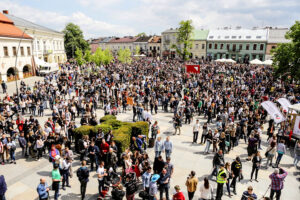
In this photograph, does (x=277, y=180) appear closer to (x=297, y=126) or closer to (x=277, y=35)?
(x=297, y=126)

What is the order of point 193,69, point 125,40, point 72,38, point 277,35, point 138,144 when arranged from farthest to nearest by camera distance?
point 125,40, point 72,38, point 277,35, point 193,69, point 138,144

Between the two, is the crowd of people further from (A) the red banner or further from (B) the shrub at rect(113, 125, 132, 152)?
(A) the red banner

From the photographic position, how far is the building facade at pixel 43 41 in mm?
38562

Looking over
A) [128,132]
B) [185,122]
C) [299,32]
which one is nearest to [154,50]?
[299,32]

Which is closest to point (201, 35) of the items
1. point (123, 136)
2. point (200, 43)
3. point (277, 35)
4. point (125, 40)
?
point (200, 43)

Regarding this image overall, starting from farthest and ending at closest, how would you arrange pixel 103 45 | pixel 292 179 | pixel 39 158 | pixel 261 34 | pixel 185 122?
1. pixel 103 45
2. pixel 261 34
3. pixel 185 122
4. pixel 39 158
5. pixel 292 179

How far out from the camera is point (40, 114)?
16.7 meters

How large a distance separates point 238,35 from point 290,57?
44507mm

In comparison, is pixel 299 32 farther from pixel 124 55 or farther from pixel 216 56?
pixel 216 56

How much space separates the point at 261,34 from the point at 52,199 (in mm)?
66593

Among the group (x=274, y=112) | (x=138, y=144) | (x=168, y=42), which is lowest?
(x=138, y=144)

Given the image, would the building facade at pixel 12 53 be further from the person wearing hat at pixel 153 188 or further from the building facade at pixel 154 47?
the building facade at pixel 154 47

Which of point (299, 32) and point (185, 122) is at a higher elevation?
point (299, 32)

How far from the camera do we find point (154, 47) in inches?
3307
